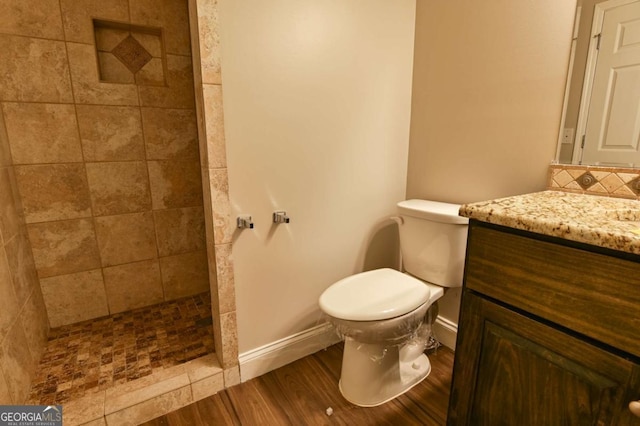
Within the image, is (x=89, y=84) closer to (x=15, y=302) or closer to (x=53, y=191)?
(x=53, y=191)

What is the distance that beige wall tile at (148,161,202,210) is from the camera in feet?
6.30

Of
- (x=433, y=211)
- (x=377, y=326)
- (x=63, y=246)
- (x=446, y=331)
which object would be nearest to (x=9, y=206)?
(x=63, y=246)

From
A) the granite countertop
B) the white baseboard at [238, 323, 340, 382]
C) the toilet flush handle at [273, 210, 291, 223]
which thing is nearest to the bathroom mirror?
the granite countertop

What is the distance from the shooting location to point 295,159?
4.62 feet

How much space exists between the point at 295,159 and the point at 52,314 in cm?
164

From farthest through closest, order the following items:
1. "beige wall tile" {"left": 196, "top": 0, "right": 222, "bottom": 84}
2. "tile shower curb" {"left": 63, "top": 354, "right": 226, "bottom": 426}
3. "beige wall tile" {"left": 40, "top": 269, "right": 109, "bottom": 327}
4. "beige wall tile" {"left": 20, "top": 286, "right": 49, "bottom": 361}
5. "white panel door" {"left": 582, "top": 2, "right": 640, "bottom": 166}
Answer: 1. "beige wall tile" {"left": 40, "top": 269, "right": 109, "bottom": 327}
2. "beige wall tile" {"left": 20, "top": 286, "right": 49, "bottom": 361}
3. "tile shower curb" {"left": 63, "top": 354, "right": 226, "bottom": 426}
4. "beige wall tile" {"left": 196, "top": 0, "right": 222, "bottom": 84}
5. "white panel door" {"left": 582, "top": 2, "right": 640, "bottom": 166}

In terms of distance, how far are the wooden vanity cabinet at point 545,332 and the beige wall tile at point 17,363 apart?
1.56 meters

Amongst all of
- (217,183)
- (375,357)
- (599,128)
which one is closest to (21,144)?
(217,183)

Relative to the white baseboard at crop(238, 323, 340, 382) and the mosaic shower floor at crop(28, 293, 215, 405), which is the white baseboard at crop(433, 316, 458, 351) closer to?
the white baseboard at crop(238, 323, 340, 382)

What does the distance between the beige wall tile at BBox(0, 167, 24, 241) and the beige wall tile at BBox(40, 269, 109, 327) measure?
1.27 feet

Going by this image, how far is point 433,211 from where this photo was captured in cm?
137

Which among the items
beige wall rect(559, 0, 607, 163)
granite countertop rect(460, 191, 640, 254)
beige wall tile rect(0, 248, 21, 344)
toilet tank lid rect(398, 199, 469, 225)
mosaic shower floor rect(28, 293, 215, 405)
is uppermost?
beige wall rect(559, 0, 607, 163)

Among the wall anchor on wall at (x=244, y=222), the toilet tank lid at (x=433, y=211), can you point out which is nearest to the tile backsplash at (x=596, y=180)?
the toilet tank lid at (x=433, y=211)

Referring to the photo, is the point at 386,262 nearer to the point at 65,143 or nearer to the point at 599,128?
the point at 599,128
